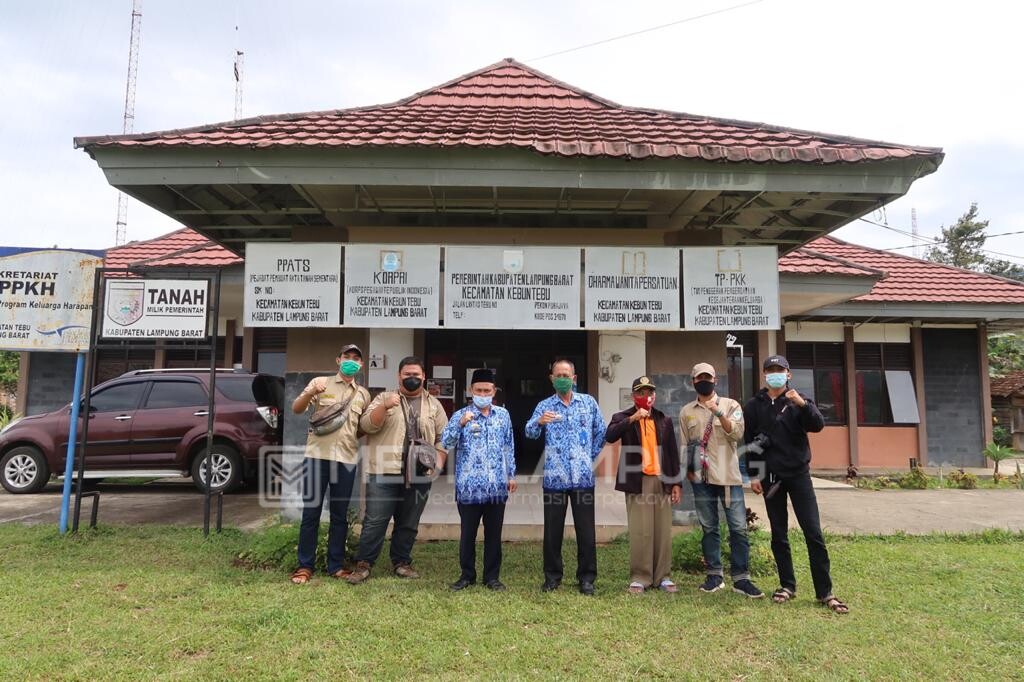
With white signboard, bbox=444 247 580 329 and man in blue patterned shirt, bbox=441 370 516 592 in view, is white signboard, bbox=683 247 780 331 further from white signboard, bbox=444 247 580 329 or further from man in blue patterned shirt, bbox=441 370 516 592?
man in blue patterned shirt, bbox=441 370 516 592

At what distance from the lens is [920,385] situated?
42.7 feet

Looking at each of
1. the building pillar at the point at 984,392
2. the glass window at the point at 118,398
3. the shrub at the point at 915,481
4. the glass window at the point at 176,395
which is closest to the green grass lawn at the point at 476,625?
the glass window at the point at 176,395

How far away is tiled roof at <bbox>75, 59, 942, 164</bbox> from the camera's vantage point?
5242mm

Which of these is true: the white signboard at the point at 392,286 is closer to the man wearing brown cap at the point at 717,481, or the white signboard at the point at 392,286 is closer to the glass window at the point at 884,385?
the man wearing brown cap at the point at 717,481

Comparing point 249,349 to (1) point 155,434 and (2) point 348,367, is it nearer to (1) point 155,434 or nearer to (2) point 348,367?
(1) point 155,434

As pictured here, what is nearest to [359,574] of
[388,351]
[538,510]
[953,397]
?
[538,510]

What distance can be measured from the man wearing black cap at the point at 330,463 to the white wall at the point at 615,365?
3.27 m

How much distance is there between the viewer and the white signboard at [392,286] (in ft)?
19.4

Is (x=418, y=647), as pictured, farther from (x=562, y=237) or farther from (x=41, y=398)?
(x=41, y=398)

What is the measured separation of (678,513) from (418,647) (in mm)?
3696

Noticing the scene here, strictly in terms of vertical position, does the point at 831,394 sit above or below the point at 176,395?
above

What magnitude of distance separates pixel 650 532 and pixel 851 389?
10.2 meters

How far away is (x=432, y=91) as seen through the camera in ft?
24.5

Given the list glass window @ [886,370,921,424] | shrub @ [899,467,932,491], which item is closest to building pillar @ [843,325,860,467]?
glass window @ [886,370,921,424]
